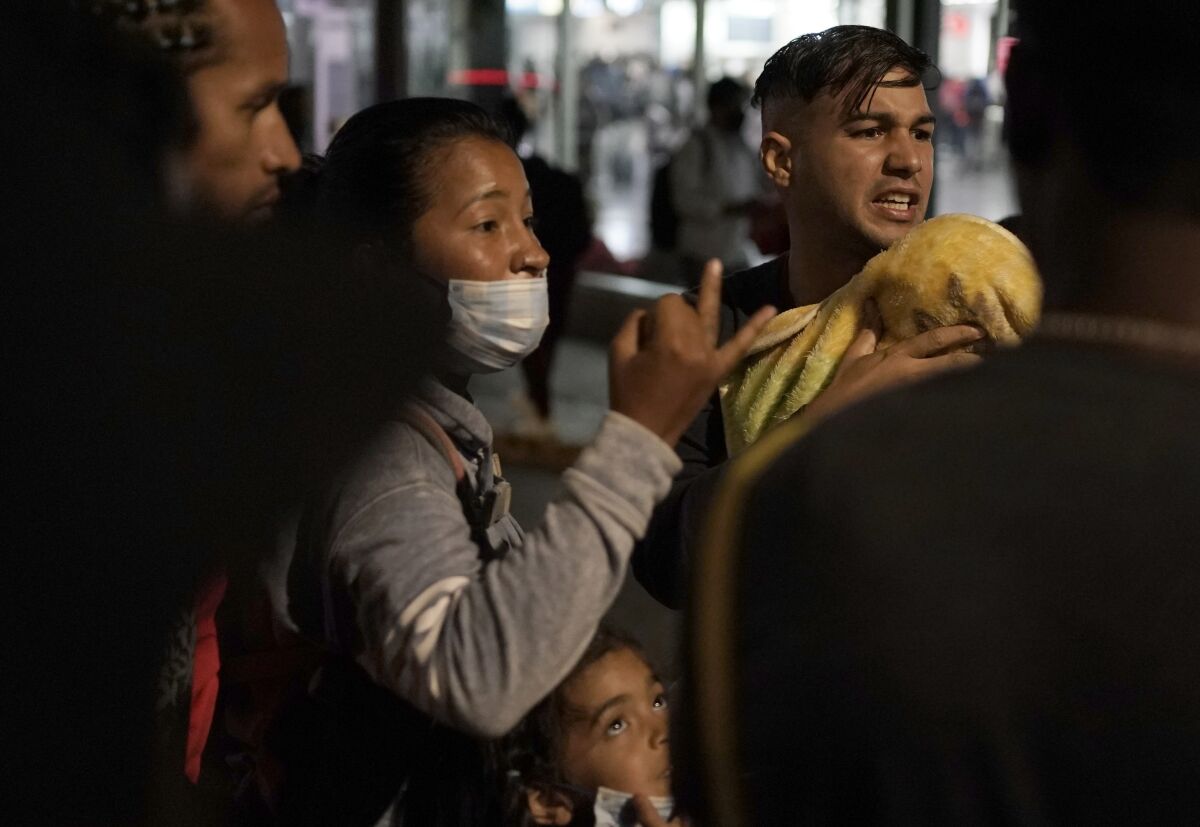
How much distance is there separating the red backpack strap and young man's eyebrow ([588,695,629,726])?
59 cm

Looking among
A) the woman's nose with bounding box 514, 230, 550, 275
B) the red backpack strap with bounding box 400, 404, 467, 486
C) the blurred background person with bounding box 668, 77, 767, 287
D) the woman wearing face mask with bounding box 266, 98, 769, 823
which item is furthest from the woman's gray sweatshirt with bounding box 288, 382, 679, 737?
the blurred background person with bounding box 668, 77, 767, 287

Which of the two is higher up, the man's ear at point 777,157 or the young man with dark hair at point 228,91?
the young man with dark hair at point 228,91

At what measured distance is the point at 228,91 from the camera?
5.08ft

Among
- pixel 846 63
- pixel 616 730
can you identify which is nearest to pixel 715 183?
pixel 846 63

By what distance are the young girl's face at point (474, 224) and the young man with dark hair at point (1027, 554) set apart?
30.6 inches

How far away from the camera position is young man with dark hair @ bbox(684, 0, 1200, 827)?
1.04m

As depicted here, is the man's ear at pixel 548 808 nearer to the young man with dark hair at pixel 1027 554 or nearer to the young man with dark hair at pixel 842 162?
the young man with dark hair at pixel 842 162

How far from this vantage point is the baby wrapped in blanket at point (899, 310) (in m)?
1.93

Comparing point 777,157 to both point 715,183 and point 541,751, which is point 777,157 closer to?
point 541,751

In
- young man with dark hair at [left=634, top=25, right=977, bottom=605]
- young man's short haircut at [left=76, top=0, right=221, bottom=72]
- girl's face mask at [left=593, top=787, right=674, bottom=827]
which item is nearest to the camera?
young man's short haircut at [left=76, top=0, right=221, bottom=72]

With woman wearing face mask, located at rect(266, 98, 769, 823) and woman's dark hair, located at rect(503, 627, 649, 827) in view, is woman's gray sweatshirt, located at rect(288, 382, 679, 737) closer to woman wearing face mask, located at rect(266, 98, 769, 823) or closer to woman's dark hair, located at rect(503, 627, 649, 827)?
woman wearing face mask, located at rect(266, 98, 769, 823)

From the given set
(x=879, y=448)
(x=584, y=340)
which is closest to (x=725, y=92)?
(x=584, y=340)

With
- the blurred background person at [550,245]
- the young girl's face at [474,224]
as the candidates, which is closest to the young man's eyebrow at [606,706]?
the young girl's face at [474,224]

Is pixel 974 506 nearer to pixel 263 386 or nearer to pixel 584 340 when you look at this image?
pixel 263 386
